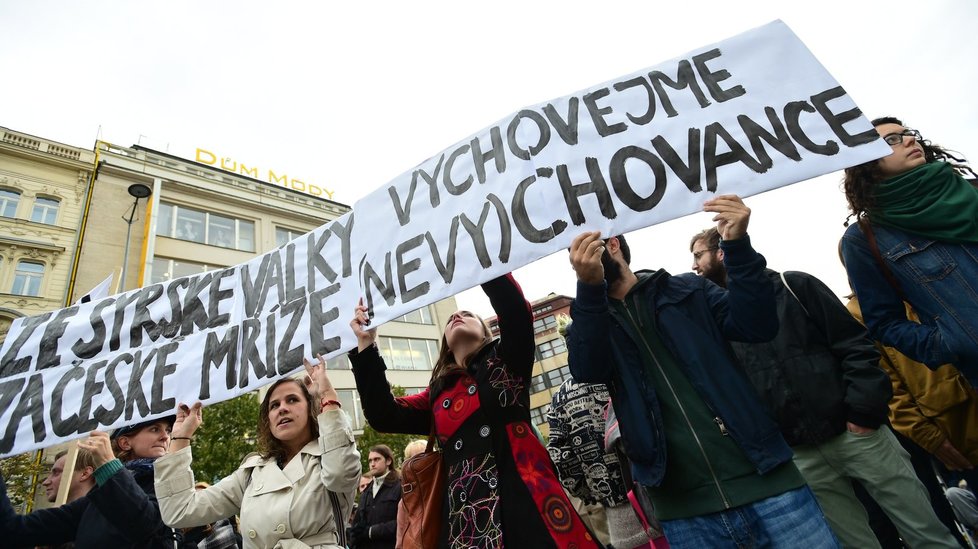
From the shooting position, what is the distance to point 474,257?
2.42 meters

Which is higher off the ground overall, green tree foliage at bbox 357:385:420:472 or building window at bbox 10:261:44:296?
building window at bbox 10:261:44:296

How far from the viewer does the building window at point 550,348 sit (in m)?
48.8

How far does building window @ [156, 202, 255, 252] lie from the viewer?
82.1 feet

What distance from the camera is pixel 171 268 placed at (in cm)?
2375

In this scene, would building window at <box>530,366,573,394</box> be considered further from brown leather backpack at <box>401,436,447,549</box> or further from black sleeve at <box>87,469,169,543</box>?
brown leather backpack at <box>401,436,447,549</box>

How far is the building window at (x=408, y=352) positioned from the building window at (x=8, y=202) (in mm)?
17883

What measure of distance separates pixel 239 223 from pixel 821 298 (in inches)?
1205

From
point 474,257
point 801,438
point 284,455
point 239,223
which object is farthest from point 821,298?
point 239,223

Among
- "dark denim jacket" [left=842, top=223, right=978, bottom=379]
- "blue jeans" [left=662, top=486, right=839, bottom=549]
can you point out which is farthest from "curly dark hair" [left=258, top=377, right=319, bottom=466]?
"dark denim jacket" [left=842, top=223, right=978, bottom=379]

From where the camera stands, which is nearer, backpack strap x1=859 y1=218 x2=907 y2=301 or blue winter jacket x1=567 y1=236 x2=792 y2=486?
blue winter jacket x1=567 y1=236 x2=792 y2=486

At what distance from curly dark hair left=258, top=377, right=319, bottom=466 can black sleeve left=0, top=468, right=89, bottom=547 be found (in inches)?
53.2

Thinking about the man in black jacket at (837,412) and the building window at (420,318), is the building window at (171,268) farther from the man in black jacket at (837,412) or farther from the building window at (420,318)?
the man in black jacket at (837,412)

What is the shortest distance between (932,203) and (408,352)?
30.1 metres

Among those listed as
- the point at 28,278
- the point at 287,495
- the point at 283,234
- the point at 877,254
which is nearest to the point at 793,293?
the point at 877,254
